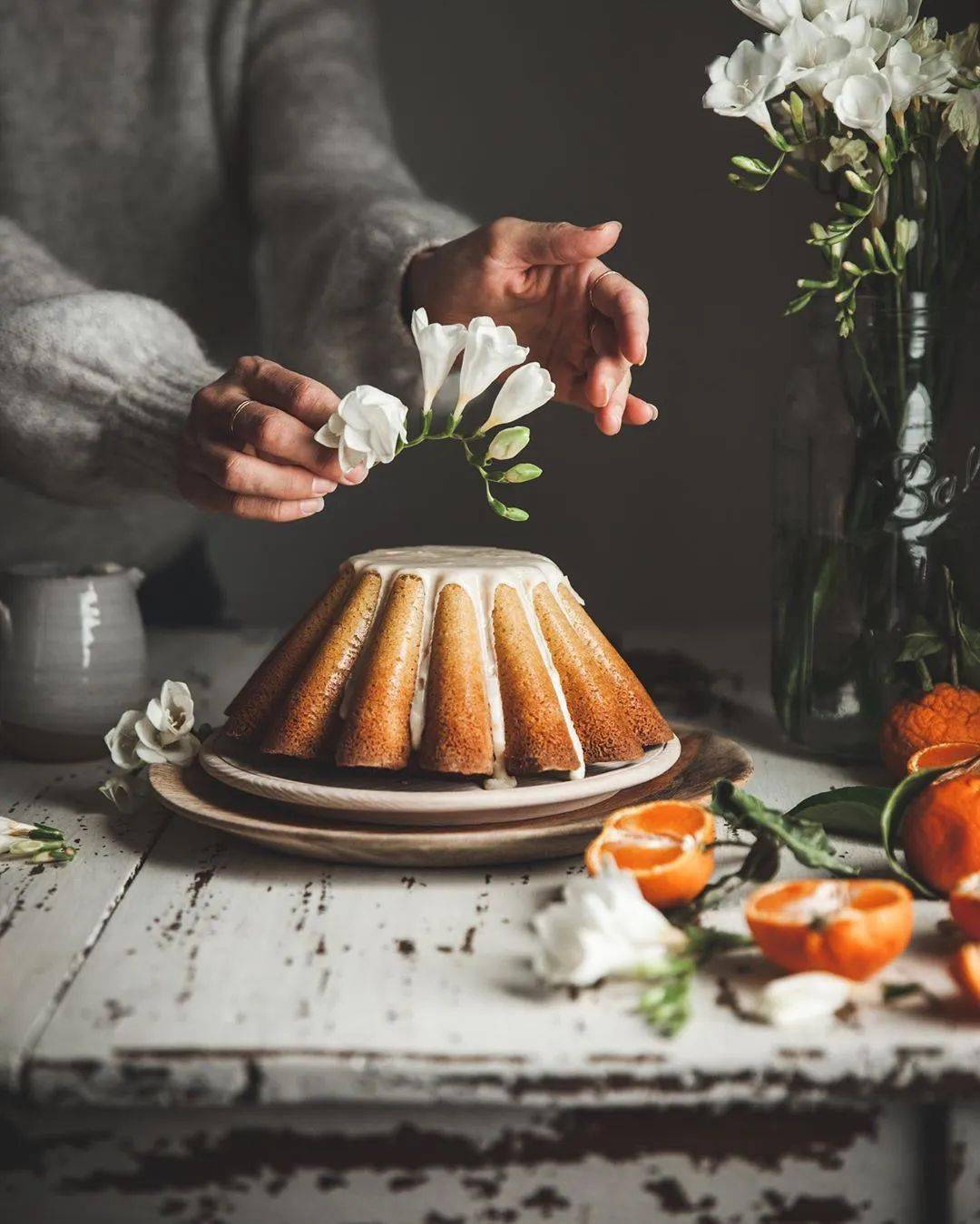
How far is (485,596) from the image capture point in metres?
0.84

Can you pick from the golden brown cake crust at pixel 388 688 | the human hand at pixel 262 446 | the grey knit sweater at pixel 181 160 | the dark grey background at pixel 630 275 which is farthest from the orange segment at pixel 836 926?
the dark grey background at pixel 630 275

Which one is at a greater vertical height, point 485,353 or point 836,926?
point 485,353

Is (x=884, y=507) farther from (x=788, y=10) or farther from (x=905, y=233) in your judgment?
(x=788, y=10)

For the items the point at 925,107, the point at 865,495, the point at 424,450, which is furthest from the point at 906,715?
the point at 424,450

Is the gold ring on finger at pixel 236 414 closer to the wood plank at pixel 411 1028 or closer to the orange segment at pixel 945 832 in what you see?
the wood plank at pixel 411 1028

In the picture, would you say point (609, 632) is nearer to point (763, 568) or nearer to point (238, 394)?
point (763, 568)

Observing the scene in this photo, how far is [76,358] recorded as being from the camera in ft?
3.56

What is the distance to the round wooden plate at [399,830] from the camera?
2.43 feet

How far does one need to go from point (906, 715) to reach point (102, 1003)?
1.87ft

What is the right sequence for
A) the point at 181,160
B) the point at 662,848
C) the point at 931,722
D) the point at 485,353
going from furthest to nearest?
the point at 181,160, the point at 931,722, the point at 485,353, the point at 662,848

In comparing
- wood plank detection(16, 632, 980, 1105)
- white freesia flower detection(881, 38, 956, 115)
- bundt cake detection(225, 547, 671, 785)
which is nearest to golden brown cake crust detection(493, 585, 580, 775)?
bundt cake detection(225, 547, 671, 785)

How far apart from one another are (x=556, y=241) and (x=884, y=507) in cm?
30

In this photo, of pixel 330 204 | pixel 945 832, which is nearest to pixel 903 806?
pixel 945 832

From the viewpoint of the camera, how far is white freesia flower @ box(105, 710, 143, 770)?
35.7 inches
